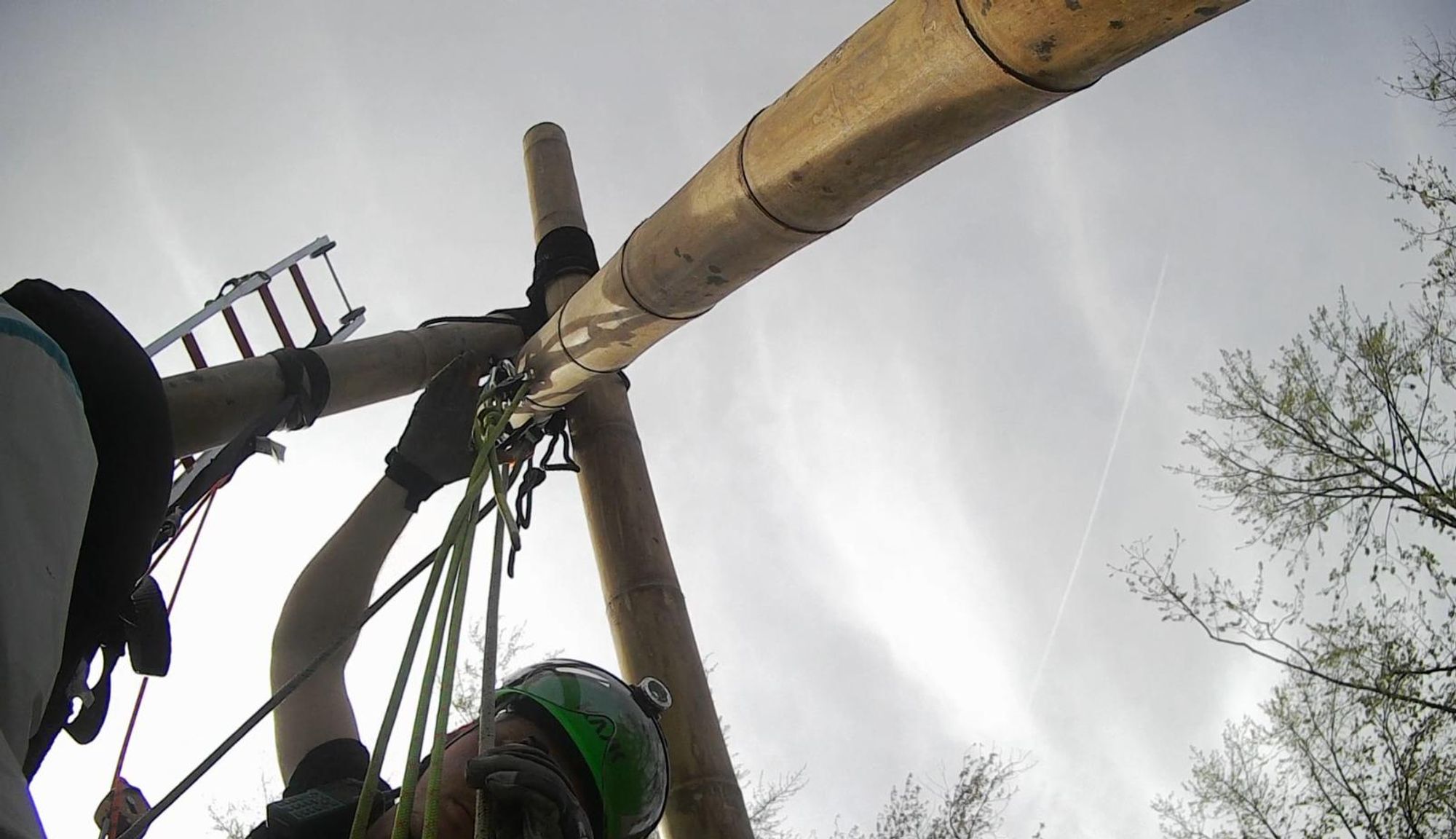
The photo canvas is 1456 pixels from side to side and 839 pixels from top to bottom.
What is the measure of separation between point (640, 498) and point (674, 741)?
28.2 inches

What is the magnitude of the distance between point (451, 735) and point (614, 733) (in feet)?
1.24

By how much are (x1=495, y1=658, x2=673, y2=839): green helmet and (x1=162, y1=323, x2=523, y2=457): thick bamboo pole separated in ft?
3.20

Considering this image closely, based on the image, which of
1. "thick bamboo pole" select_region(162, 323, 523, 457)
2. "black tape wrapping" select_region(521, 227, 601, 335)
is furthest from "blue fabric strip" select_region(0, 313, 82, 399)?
"black tape wrapping" select_region(521, 227, 601, 335)

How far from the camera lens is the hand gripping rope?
1.50 meters

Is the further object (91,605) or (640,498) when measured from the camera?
(640,498)

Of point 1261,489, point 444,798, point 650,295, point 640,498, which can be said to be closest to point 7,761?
→ point 444,798

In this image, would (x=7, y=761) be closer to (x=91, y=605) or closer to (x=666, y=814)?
(x=91, y=605)

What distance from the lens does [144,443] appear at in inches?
57.4

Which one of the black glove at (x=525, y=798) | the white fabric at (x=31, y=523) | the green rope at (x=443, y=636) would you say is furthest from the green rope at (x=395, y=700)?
the white fabric at (x=31, y=523)

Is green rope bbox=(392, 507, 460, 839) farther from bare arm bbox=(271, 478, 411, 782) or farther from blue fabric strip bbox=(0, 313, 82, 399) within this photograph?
blue fabric strip bbox=(0, 313, 82, 399)

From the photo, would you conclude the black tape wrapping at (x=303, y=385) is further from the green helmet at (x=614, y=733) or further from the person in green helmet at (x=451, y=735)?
the green helmet at (x=614, y=733)

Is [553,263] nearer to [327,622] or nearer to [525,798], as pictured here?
[327,622]

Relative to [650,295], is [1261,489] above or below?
above

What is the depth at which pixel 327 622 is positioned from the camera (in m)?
2.28
